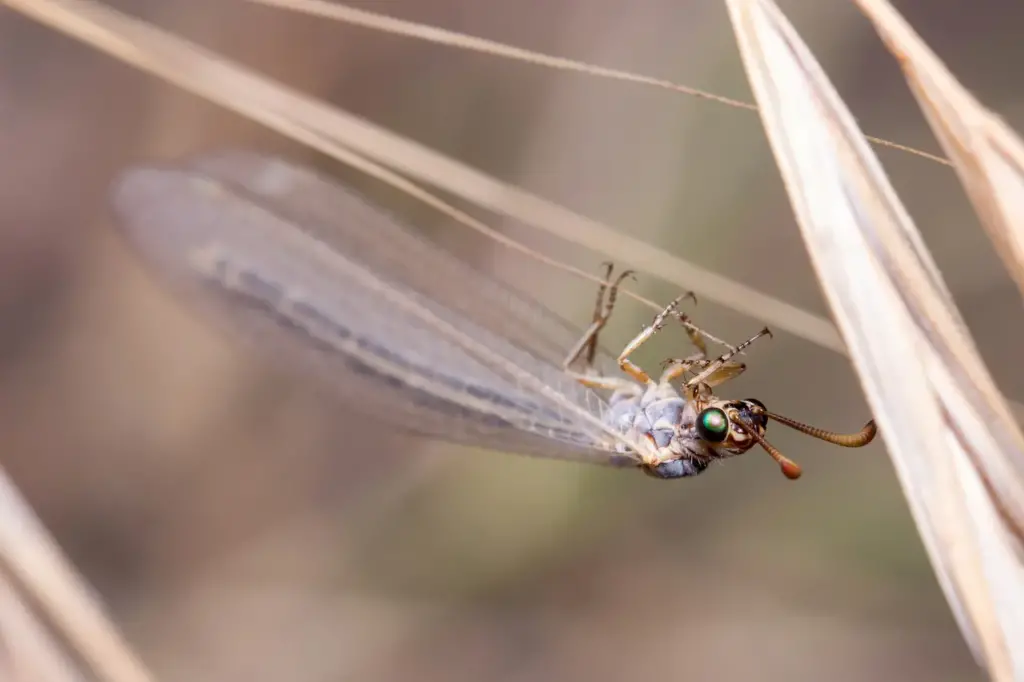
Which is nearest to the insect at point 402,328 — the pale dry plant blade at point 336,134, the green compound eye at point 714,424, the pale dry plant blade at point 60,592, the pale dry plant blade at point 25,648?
the green compound eye at point 714,424

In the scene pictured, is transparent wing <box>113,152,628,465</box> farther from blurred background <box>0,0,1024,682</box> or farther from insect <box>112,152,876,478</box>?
blurred background <box>0,0,1024,682</box>

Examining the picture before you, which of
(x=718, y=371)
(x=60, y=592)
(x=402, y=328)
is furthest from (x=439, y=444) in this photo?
(x=60, y=592)

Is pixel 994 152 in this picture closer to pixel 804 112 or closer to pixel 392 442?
pixel 804 112

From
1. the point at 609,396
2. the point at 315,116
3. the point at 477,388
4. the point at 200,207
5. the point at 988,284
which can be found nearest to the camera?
the point at 315,116

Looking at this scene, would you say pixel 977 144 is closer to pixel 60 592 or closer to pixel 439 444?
pixel 60 592

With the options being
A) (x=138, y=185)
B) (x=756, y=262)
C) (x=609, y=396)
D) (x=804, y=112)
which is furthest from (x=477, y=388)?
(x=756, y=262)

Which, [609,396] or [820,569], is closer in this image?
[609,396]

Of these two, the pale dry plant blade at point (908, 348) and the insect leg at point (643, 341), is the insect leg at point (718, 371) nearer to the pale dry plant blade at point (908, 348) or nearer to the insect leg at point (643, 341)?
the insect leg at point (643, 341)
